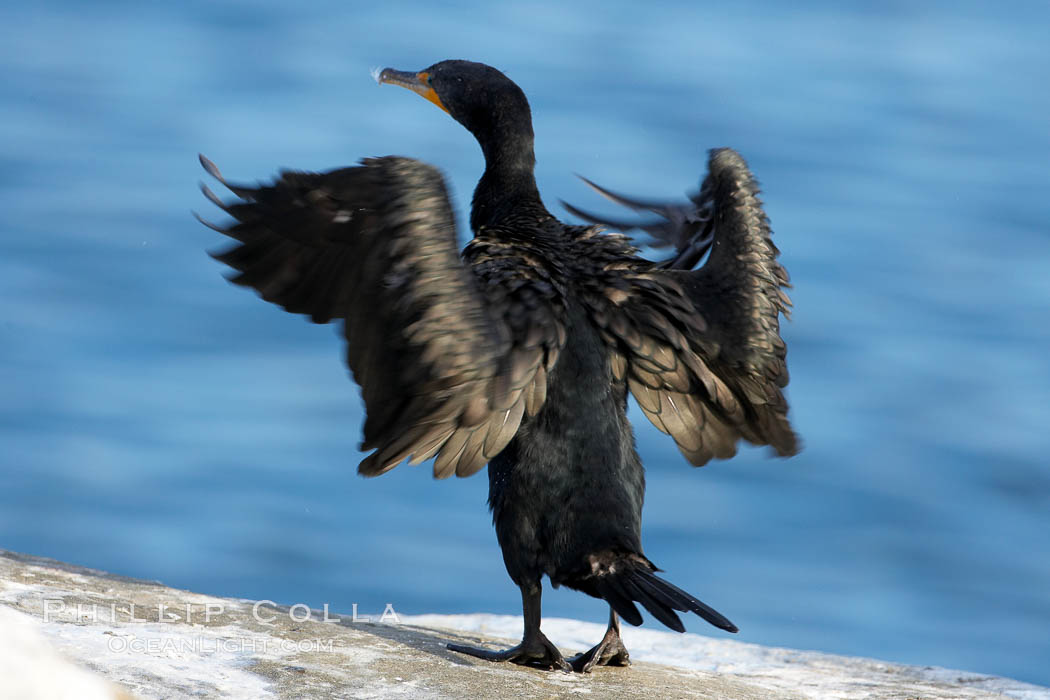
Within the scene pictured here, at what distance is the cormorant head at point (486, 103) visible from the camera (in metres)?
4.85

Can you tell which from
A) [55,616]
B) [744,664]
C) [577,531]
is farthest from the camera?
[744,664]

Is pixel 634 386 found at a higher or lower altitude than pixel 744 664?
higher

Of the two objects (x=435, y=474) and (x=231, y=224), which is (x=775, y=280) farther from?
(x=231, y=224)

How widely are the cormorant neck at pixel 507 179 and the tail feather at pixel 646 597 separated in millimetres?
1329

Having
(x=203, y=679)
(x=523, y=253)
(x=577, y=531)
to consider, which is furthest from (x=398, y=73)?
(x=203, y=679)

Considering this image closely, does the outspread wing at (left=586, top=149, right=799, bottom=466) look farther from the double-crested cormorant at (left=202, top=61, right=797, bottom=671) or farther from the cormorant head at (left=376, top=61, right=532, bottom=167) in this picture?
the cormorant head at (left=376, top=61, right=532, bottom=167)

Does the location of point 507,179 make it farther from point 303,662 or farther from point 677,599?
point 303,662

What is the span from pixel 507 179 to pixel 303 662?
6.07 feet

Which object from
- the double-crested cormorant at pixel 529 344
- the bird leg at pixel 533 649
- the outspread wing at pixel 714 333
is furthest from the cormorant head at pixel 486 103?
the bird leg at pixel 533 649

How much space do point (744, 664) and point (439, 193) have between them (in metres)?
2.09

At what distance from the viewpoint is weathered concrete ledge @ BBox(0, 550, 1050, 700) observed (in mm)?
3430

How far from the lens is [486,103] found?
16.3 ft

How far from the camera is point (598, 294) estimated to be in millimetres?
4227

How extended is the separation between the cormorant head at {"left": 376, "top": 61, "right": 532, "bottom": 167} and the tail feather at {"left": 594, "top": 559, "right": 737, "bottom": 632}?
5.34ft
